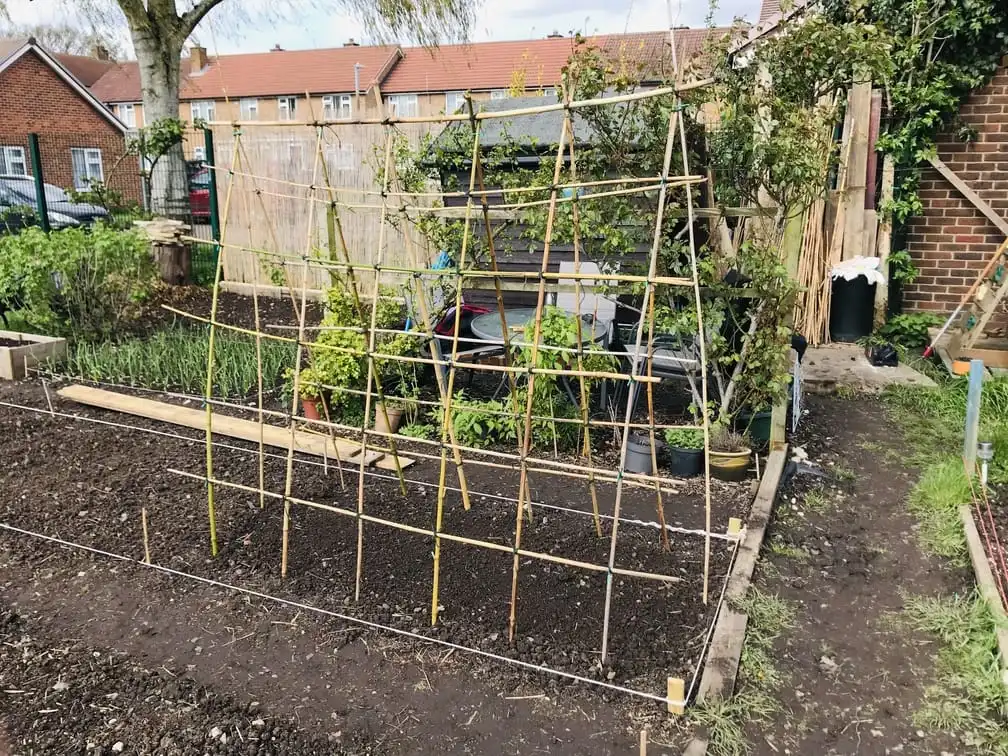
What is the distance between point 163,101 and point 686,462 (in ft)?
28.5

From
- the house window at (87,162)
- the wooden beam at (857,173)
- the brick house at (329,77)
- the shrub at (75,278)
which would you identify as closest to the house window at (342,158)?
the shrub at (75,278)

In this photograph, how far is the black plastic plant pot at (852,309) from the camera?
718cm

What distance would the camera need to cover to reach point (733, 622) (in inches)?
119

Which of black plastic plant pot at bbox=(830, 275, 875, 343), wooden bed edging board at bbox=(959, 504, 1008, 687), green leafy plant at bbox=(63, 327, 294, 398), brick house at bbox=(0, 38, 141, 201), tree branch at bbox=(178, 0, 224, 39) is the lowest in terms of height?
wooden bed edging board at bbox=(959, 504, 1008, 687)

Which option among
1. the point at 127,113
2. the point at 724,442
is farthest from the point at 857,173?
the point at 127,113

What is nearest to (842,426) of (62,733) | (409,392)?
(409,392)

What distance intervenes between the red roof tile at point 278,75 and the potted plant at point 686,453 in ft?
102

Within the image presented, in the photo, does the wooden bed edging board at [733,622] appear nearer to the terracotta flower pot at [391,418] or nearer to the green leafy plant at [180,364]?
the terracotta flower pot at [391,418]

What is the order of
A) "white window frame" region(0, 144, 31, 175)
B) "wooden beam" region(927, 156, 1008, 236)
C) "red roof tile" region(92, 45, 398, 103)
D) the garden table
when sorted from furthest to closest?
1. "red roof tile" region(92, 45, 398, 103)
2. "white window frame" region(0, 144, 31, 175)
3. "wooden beam" region(927, 156, 1008, 236)
4. the garden table

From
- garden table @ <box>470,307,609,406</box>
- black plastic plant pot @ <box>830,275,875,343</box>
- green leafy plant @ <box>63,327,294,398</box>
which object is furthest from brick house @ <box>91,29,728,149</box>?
garden table @ <box>470,307,609,406</box>

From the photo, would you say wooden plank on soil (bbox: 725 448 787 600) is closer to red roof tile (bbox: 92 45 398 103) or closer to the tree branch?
the tree branch

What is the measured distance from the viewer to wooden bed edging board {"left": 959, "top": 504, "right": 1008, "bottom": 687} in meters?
2.80

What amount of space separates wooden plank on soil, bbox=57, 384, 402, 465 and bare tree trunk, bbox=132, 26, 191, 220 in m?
4.79

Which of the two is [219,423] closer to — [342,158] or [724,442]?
[724,442]
